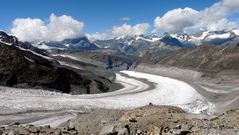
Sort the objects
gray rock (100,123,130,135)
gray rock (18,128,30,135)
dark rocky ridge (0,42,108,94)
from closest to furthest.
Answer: gray rock (100,123,130,135)
gray rock (18,128,30,135)
dark rocky ridge (0,42,108,94)

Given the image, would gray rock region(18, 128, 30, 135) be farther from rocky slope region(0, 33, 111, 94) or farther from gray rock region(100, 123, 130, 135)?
rocky slope region(0, 33, 111, 94)

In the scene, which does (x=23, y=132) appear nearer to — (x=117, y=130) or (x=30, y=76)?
(x=117, y=130)

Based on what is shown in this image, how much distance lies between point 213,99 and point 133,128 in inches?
2839

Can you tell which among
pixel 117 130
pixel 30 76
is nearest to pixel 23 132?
pixel 117 130

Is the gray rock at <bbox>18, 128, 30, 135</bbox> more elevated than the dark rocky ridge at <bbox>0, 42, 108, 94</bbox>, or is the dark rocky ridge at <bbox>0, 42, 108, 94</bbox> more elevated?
the dark rocky ridge at <bbox>0, 42, 108, 94</bbox>

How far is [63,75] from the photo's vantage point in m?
106

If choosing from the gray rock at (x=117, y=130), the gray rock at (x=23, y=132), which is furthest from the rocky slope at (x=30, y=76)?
the gray rock at (x=117, y=130)

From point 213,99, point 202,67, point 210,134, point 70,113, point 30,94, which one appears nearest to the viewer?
point 210,134

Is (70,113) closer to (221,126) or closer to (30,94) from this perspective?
(30,94)

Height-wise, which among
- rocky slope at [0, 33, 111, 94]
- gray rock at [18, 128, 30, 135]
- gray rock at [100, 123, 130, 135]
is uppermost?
rocky slope at [0, 33, 111, 94]

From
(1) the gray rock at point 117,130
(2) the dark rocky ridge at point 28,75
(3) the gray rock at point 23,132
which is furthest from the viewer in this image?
(2) the dark rocky ridge at point 28,75

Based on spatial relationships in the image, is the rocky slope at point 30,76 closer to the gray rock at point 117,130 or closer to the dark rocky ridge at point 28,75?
the dark rocky ridge at point 28,75

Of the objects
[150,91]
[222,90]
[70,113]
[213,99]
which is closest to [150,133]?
[70,113]

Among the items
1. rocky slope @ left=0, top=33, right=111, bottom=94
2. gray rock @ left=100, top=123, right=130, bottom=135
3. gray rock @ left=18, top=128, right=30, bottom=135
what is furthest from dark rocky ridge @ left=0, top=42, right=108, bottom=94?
gray rock @ left=100, top=123, right=130, bottom=135
